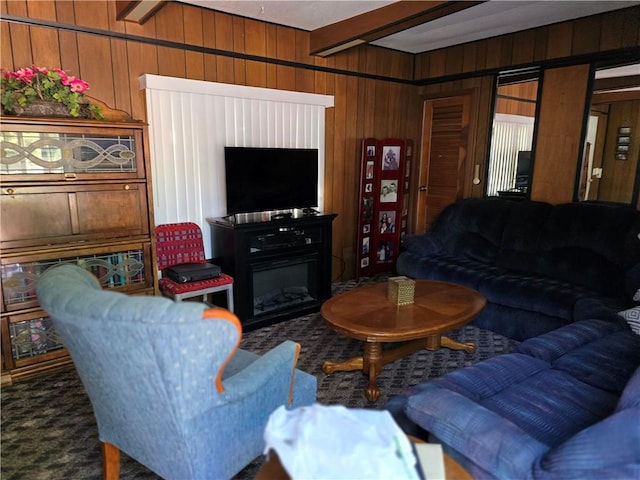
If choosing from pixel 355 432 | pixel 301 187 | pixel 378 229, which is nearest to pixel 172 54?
pixel 301 187

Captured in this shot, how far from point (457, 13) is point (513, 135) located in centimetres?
139

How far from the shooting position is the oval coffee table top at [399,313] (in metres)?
2.34

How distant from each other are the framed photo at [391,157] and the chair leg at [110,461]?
3.82m

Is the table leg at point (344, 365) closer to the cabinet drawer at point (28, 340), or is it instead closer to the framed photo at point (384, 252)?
the cabinet drawer at point (28, 340)

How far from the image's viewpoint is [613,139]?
3645 millimetres

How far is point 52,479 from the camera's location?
1.85 meters

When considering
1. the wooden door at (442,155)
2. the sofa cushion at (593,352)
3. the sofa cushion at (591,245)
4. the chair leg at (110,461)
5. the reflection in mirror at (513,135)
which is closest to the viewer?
the chair leg at (110,461)

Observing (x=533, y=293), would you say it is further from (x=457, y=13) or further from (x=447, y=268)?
(x=457, y=13)

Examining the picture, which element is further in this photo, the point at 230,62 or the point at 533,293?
the point at 230,62

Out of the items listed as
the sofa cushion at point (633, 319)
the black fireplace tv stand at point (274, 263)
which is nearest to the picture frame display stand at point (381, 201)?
the black fireplace tv stand at point (274, 263)

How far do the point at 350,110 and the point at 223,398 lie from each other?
385 centimetres

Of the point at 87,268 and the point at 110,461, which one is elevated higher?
the point at 87,268

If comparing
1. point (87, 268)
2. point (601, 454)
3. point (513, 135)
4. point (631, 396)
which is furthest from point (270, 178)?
point (601, 454)

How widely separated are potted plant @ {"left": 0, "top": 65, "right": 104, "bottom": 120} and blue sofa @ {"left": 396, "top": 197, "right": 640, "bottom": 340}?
301cm
